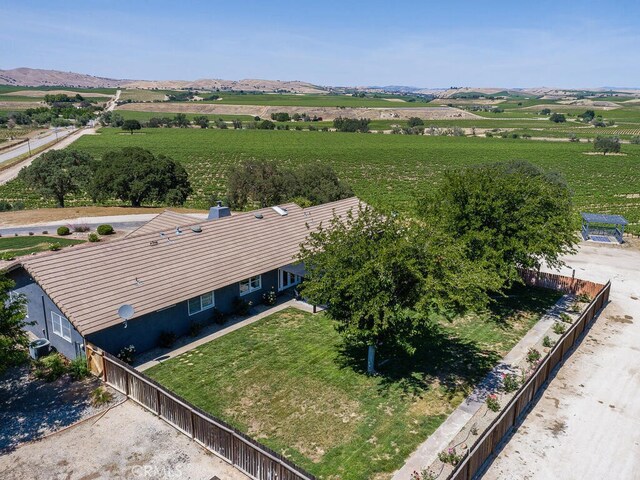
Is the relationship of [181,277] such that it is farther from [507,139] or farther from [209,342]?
[507,139]

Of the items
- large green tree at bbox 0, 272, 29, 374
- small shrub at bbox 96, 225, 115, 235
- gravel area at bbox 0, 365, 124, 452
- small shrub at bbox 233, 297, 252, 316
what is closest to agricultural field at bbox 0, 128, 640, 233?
small shrub at bbox 96, 225, 115, 235

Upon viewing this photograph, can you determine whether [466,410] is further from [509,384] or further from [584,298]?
[584,298]

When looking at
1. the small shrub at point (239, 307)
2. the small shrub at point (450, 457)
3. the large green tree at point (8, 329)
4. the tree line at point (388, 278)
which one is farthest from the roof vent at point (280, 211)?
the small shrub at point (450, 457)

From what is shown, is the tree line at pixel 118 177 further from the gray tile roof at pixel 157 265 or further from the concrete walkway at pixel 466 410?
the concrete walkway at pixel 466 410

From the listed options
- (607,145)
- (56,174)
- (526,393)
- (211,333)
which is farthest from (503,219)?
(607,145)

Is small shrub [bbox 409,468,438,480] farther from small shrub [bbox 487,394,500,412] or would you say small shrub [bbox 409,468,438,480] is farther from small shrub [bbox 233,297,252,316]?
small shrub [bbox 233,297,252,316]

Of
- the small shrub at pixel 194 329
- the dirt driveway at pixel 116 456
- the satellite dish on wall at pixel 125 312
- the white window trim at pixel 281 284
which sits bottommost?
the dirt driveway at pixel 116 456
